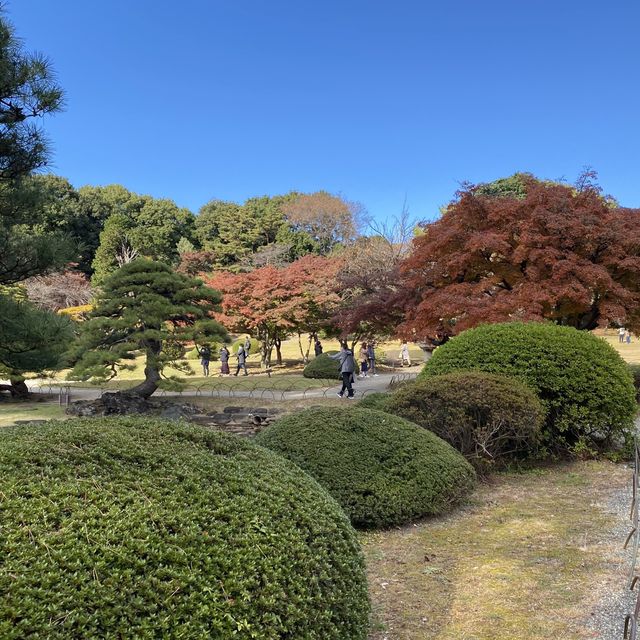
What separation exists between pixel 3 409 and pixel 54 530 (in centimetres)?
1596

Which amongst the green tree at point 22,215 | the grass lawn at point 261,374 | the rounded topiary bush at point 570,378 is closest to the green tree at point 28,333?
the green tree at point 22,215

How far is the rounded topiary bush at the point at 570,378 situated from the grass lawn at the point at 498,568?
1141 mm

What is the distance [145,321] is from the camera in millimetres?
13820

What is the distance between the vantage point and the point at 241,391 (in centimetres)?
1667

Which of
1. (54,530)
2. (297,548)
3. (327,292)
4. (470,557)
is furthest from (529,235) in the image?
(327,292)

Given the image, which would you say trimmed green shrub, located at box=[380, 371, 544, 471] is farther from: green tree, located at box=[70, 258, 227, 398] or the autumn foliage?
green tree, located at box=[70, 258, 227, 398]

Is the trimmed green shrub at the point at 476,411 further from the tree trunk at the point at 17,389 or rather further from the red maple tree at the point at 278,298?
the red maple tree at the point at 278,298

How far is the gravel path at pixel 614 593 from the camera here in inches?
103

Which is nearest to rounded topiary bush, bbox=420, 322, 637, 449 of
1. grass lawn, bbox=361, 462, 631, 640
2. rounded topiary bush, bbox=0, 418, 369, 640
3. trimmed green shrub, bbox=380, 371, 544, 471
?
trimmed green shrub, bbox=380, 371, 544, 471

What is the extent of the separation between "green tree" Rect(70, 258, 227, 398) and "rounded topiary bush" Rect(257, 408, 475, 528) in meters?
9.74

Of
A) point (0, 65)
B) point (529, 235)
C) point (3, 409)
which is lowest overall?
point (3, 409)

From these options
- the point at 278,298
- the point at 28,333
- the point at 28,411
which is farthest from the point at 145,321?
the point at 278,298

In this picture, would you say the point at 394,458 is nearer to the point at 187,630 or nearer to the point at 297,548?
the point at 297,548

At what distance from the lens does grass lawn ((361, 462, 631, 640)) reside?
8.92ft
